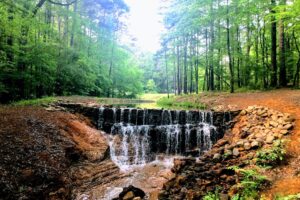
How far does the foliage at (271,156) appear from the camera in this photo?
7000mm

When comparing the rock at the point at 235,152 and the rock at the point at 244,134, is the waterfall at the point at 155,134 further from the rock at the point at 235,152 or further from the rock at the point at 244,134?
the rock at the point at 235,152

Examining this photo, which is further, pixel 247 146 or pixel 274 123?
pixel 274 123

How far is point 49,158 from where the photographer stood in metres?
7.71

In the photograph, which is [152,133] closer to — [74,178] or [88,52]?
[74,178]

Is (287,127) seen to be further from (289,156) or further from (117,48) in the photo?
(117,48)

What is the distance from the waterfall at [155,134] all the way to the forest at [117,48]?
5.11 metres

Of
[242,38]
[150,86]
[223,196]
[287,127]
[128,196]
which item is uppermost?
[242,38]

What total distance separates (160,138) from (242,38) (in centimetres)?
1680

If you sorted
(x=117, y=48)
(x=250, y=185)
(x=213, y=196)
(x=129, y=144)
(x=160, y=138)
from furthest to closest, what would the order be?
(x=117, y=48) → (x=160, y=138) → (x=129, y=144) → (x=250, y=185) → (x=213, y=196)

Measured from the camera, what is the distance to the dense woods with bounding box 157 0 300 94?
15.1 meters

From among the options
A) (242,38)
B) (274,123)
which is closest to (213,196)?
(274,123)

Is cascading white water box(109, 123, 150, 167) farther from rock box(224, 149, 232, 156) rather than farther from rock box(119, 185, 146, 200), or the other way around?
rock box(224, 149, 232, 156)

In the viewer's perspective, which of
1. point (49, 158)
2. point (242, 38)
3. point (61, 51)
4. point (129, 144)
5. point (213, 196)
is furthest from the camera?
point (242, 38)

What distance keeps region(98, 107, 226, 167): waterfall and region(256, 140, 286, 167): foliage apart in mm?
3967
